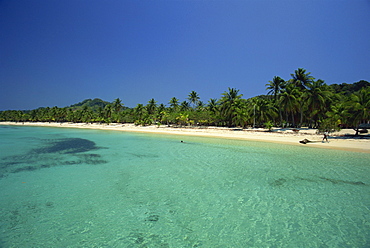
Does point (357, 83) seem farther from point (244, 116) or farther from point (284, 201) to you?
point (284, 201)

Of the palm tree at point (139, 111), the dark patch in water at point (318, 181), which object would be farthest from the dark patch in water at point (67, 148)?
the palm tree at point (139, 111)

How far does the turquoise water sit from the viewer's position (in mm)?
5184

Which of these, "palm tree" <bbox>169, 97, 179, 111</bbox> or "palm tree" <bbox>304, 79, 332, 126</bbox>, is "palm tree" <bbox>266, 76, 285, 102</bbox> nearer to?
"palm tree" <bbox>304, 79, 332, 126</bbox>

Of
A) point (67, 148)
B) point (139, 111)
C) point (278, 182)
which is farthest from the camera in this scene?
point (139, 111)

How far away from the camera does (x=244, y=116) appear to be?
143ft

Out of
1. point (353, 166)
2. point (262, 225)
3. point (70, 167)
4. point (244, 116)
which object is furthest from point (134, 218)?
point (244, 116)

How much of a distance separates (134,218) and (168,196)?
6.63 ft

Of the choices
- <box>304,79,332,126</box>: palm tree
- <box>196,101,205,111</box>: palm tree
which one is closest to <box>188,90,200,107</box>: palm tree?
<box>196,101,205,111</box>: palm tree

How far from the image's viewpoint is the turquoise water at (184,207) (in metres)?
5.18

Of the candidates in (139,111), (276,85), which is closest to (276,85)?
(276,85)

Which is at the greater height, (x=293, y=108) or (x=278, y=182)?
(x=293, y=108)

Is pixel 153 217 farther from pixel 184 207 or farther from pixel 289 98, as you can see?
pixel 289 98

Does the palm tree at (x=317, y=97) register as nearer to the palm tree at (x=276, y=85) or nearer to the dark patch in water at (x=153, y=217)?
the palm tree at (x=276, y=85)

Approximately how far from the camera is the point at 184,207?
7035 millimetres
